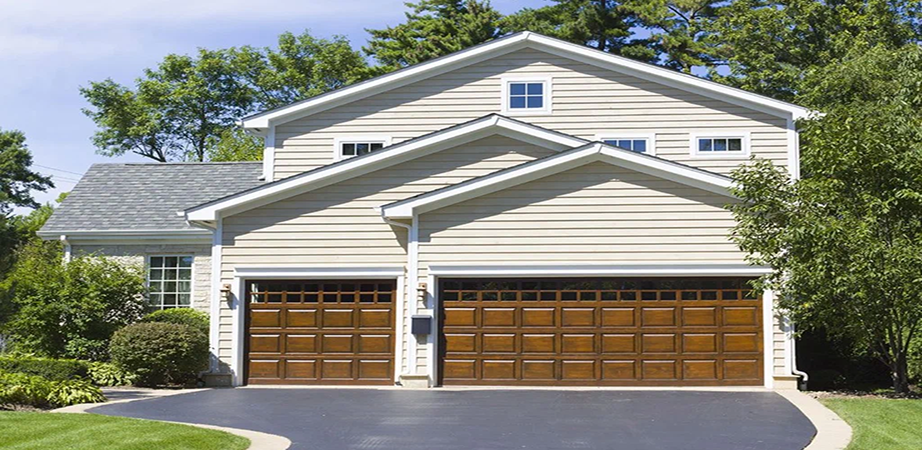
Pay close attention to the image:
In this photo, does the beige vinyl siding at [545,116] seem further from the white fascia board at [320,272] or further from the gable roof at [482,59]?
the white fascia board at [320,272]

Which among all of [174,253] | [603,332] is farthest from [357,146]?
[603,332]

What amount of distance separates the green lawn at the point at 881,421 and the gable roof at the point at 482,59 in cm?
797

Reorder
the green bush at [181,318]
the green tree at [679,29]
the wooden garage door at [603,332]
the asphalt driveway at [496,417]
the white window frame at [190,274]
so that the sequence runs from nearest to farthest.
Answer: the asphalt driveway at [496,417] < the wooden garage door at [603,332] < the green bush at [181,318] < the white window frame at [190,274] < the green tree at [679,29]

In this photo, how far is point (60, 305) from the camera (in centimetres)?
1989

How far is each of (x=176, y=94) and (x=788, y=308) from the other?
117 ft

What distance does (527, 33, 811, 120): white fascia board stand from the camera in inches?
806

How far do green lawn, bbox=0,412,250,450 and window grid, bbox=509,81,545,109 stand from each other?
37.6 ft

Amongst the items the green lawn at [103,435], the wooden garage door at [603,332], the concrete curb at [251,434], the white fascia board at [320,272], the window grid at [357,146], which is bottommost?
the concrete curb at [251,434]

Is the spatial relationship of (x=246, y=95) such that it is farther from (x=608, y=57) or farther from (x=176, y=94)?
(x=608, y=57)

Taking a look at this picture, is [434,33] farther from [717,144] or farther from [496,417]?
[496,417]

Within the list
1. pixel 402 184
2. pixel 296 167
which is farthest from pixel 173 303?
pixel 402 184

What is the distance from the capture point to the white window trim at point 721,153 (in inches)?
813

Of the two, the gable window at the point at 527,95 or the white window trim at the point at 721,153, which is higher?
the gable window at the point at 527,95

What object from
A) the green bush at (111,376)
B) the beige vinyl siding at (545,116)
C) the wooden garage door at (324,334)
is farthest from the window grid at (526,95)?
the green bush at (111,376)
